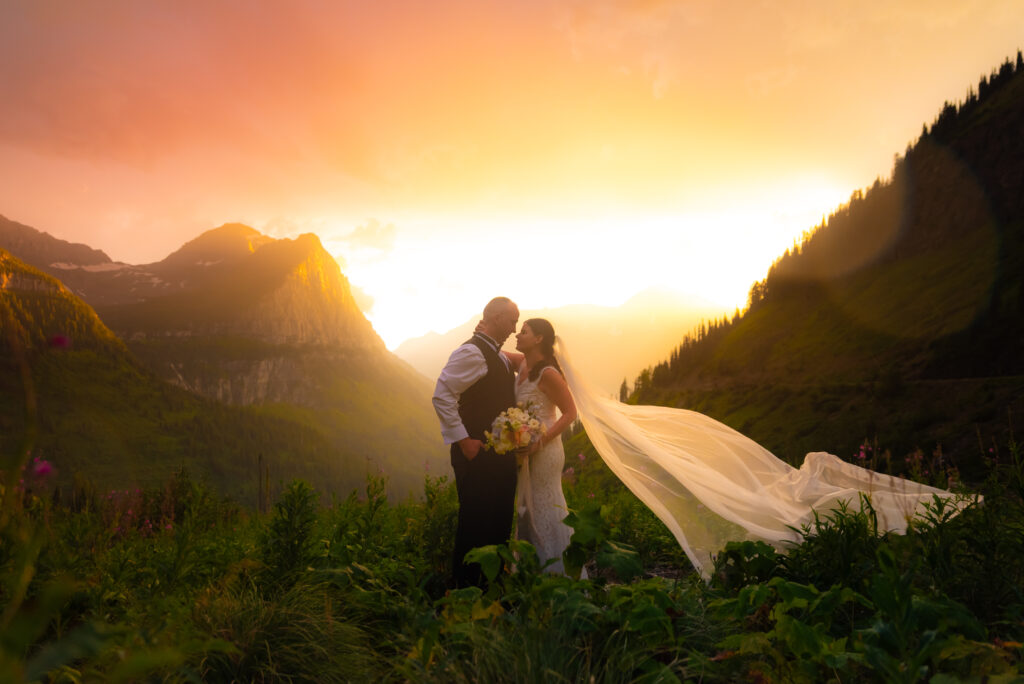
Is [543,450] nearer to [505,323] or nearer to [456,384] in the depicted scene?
[456,384]

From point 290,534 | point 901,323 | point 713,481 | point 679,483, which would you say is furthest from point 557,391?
point 901,323

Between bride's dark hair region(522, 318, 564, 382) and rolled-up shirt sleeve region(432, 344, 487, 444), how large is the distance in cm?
65

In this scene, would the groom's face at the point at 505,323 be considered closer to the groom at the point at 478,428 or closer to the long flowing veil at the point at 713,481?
the groom at the point at 478,428

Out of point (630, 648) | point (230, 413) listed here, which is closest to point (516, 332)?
point (630, 648)

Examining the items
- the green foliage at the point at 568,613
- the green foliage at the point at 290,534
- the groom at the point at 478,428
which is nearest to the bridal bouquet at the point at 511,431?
the groom at the point at 478,428

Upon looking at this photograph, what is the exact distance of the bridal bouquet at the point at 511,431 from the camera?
5.09m

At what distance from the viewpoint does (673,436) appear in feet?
22.2

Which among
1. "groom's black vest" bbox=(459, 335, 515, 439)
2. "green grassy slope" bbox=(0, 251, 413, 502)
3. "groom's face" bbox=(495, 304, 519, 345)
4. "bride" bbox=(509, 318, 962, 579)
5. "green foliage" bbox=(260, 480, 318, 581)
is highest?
"groom's face" bbox=(495, 304, 519, 345)

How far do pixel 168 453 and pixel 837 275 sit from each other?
159 metres

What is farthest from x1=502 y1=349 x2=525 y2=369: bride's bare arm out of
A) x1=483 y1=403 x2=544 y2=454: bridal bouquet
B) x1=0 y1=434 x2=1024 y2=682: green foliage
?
x1=0 y1=434 x2=1024 y2=682: green foliage

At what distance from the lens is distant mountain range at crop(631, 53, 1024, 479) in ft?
147

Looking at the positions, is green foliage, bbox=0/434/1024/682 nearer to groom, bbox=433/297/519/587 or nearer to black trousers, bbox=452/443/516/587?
black trousers, bbox=452/443/516/587

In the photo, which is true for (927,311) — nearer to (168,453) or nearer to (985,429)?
(985,429)

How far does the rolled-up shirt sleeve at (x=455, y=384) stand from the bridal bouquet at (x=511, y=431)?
0.34 metres
